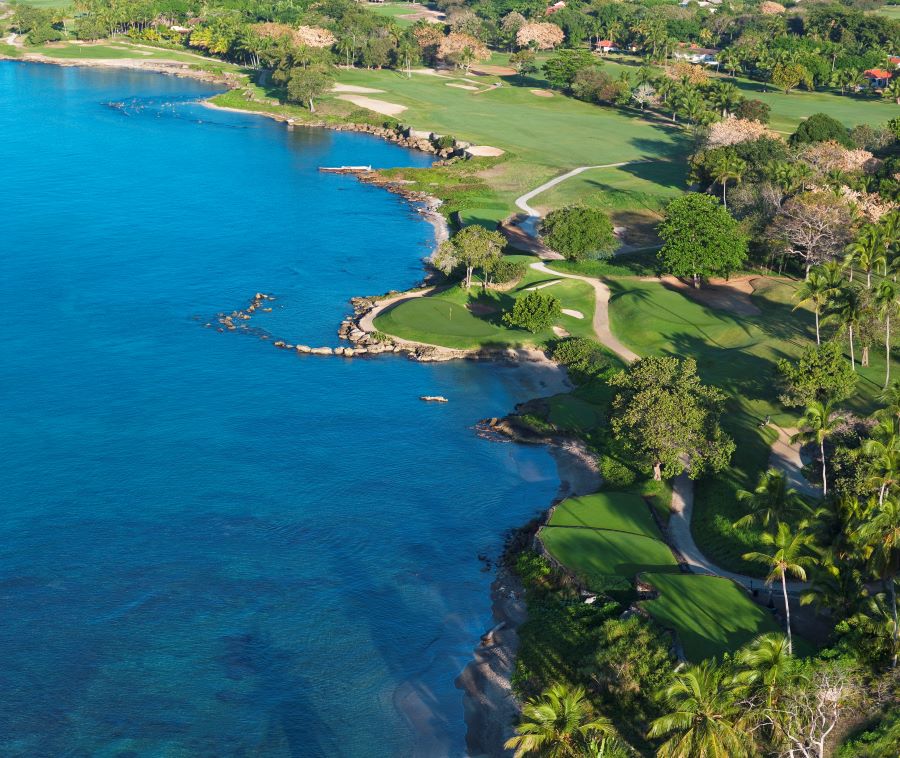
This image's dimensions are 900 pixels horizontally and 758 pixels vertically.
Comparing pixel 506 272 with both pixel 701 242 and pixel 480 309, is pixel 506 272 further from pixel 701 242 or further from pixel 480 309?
pixel 701 242

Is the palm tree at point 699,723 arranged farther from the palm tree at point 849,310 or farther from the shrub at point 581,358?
the palm tree at point 849,310

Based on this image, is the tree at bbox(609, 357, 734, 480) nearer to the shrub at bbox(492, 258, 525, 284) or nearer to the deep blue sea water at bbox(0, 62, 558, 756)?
the deep blue sea water at bbox(0, 62, 558, 756)

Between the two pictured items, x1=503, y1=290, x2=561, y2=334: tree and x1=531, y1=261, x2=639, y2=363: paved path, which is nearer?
x1=531, y1=261, x2=639, y2=363: paved path

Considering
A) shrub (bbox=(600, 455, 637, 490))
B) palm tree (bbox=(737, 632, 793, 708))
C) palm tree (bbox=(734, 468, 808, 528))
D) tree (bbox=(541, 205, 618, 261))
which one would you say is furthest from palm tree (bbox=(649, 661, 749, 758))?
tree (bbox=(541, 205, 618, 261))

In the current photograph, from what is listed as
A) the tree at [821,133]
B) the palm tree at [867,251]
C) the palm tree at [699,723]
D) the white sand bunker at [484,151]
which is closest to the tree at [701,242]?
the palm tree at [867,251]

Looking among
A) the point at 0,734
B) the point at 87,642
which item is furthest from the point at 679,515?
the point at 0,734

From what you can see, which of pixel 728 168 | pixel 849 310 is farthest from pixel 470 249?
pixel 728 168
